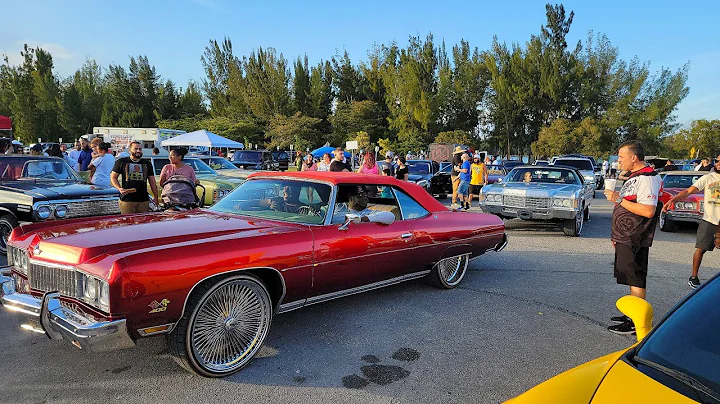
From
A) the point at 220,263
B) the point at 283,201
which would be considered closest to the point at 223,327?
the point at 220,263

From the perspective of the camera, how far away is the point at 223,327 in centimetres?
333

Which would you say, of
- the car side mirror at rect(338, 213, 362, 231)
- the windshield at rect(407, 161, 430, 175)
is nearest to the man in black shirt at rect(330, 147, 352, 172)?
the car side mirror at rect(338, 213, 362, 231)

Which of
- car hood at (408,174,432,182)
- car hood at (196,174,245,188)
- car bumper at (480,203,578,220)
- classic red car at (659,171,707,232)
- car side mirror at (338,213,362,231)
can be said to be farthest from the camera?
car hood at (408,174,432,182)

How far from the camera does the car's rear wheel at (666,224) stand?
1032 cm

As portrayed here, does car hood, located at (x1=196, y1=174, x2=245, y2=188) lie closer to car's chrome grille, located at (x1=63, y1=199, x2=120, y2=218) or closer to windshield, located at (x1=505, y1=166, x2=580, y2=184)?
car's chrome grille, located at (x1=63, y1=199, x2=120, y2=218)

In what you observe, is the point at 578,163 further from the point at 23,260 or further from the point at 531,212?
the point at 23,260

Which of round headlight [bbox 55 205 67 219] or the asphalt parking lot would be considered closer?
the asphalt parking lot

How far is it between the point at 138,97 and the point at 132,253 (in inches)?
2560

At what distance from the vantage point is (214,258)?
3.18 m

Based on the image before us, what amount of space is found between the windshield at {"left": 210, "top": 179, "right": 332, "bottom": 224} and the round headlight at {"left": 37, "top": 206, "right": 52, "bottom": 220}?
3473mm

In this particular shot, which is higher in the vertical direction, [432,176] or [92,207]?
[432,176]

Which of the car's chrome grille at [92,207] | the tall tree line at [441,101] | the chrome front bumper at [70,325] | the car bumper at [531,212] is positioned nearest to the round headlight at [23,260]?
the chrome front bumper at [70,325]

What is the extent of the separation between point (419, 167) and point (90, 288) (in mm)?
15236

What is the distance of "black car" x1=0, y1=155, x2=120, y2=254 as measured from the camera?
656 cm
